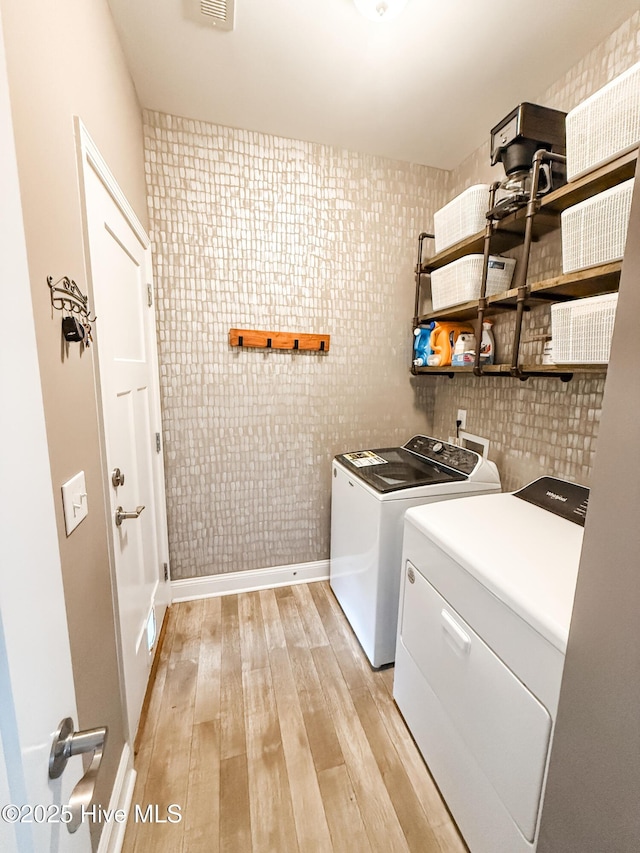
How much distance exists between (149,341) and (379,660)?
1.92 meters

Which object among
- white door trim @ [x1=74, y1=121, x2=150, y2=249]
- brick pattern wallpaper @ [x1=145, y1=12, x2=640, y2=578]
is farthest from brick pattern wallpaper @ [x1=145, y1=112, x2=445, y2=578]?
white door trim @ [x1=74, y1=121, x2=150, y2=249]

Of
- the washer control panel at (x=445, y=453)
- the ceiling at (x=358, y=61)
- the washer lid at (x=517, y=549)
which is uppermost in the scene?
the ceiling at (x=358, y=61)

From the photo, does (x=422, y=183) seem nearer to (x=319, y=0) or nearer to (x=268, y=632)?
(x=319, y=0)

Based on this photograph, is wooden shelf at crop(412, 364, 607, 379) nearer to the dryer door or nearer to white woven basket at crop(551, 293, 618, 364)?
white woven basket at crop(551, 293, 618, 364)

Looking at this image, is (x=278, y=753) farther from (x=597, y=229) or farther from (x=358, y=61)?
(x=358, y=61)

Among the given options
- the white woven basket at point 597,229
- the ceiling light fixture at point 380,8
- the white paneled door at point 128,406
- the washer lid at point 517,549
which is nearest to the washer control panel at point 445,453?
the washer lid at point 517,549

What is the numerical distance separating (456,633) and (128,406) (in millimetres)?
1396

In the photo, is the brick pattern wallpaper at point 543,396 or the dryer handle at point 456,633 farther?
the brick pattern wallpaper at point 543,396

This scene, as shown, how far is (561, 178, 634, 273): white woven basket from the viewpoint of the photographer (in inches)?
38.4

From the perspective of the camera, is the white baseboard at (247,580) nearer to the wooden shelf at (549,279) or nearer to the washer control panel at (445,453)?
the washer control panel at (445,453)

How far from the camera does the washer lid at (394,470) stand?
1.61m

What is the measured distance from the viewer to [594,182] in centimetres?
108

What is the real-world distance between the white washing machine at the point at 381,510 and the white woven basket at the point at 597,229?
3.04 feet

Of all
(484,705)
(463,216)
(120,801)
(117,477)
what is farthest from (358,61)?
(120,801)
